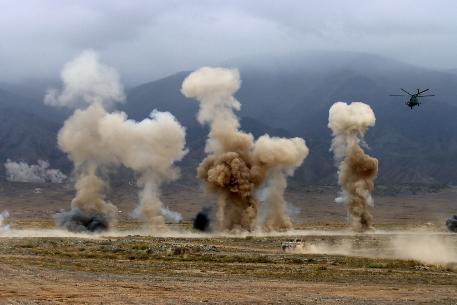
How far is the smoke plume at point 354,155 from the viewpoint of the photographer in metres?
112

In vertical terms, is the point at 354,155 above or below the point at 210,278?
above

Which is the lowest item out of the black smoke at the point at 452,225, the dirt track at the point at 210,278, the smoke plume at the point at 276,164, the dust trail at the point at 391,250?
the dirt track at the point at 210,278

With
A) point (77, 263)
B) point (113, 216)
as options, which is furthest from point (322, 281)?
point (113, 216)

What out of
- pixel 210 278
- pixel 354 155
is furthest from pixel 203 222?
pixel 210 278

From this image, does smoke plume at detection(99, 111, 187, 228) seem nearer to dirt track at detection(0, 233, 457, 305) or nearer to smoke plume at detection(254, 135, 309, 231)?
smoke plume at detection(254, 135, 309, 231)

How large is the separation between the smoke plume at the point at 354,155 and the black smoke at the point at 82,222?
128 ft

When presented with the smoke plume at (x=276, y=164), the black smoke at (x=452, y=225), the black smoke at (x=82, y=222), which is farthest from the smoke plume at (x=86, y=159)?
the black smoke at (x=452, y=225)

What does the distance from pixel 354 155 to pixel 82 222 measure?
1767 inches

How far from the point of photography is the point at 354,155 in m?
113

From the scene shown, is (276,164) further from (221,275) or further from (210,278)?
(210,278)

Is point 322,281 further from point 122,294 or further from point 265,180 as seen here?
point 265,180

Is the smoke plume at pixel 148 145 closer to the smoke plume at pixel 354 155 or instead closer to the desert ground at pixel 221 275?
the smoke plume at pixel 354 155

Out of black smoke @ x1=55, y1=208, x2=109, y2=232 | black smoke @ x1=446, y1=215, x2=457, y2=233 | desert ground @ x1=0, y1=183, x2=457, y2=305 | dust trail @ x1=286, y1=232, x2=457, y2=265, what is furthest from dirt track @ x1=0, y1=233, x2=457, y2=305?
black smoke @ x1=446, y1=215, x2=457, y2=233

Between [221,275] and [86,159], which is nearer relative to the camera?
[221,275]
